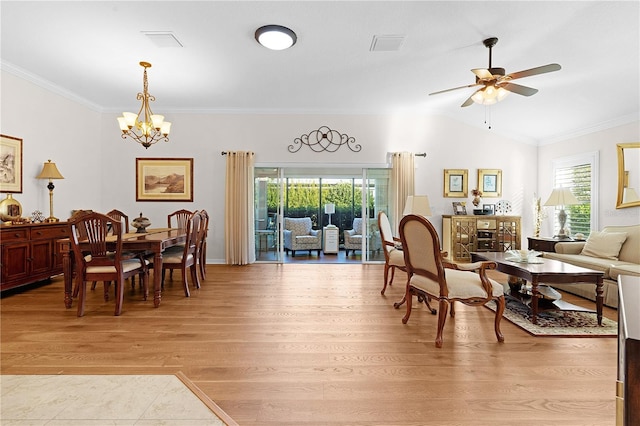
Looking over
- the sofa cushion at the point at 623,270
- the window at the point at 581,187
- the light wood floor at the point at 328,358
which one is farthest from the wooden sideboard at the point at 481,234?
the light wood floor at the point at 328,358

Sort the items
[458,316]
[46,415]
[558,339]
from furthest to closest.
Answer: [458,316], [558,339], [46,415]

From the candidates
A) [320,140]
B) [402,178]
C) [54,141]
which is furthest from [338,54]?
[54,141]

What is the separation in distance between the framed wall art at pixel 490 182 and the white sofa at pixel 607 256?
1.83m

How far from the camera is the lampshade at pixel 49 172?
4.59 m

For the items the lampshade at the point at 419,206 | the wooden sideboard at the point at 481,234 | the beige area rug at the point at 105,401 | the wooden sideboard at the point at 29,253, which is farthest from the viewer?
the wooden sideboard at the point at 481,234

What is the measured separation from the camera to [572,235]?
559 cm

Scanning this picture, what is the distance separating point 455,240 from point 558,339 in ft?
10.7

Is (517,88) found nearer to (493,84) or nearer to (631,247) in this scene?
(493,84)

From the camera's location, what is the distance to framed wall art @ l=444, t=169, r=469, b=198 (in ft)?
20.6

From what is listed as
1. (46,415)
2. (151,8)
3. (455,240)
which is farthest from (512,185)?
(46,415)

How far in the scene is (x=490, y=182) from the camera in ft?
20.7

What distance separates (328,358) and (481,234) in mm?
4646

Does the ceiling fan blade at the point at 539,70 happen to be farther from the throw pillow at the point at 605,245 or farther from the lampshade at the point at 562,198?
the lampshade at the point at 562,198

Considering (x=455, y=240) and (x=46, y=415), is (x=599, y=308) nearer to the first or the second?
(x=455, y=240)
